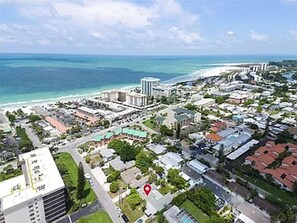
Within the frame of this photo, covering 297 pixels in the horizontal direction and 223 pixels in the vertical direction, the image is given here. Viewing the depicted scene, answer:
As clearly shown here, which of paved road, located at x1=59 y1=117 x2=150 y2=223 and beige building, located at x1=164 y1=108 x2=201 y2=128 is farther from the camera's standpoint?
beige building, located at x1=164 y1=108 x2=201 y2=128

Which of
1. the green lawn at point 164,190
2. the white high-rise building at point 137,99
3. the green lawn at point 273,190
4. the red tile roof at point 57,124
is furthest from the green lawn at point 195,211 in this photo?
the white high-rise building at point 137,99

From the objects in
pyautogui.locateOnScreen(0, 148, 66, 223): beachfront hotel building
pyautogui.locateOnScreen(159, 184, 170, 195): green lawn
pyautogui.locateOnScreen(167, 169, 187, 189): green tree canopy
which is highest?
pyautogui.locateOnScreen(0, 148, 66, 223): beachfront hotel building

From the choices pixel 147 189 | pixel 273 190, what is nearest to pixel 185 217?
pixel 147 189

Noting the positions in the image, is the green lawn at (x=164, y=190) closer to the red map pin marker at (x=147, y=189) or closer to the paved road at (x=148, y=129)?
the red map pin marker at (x=147, y=189)

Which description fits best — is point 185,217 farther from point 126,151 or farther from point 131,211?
point 126,151

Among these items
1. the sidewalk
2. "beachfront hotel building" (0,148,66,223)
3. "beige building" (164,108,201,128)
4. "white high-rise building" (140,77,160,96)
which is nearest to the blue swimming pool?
the sidewalk

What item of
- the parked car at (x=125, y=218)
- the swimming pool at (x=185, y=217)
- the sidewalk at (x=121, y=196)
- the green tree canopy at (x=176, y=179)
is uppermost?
the green tree canopy at (x=176, y=179)

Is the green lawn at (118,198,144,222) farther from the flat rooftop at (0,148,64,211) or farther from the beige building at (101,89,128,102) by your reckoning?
the beige building at (101,89,128,102)

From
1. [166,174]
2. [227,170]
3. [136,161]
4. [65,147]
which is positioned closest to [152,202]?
[166,174]
